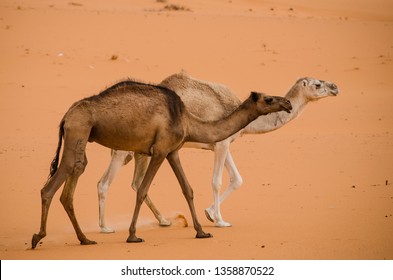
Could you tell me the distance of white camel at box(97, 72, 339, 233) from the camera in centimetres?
1251

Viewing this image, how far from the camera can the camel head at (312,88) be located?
44.1ft

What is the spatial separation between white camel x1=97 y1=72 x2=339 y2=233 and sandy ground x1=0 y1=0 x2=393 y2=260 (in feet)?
1.19

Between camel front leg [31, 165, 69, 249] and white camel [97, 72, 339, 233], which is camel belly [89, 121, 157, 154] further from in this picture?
white camel [97, 72, 339, 233]

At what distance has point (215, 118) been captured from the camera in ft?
42.1

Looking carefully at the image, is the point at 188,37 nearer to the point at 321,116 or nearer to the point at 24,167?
the point at 321,116

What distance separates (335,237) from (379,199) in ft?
10.3

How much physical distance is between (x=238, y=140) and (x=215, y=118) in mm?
8475

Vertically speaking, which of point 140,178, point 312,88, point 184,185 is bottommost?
point 184,185

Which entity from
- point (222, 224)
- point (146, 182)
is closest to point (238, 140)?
point (222, 224)

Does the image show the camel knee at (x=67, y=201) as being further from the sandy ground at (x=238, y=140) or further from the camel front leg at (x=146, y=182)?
the camel front leg at (x=146, y=182)

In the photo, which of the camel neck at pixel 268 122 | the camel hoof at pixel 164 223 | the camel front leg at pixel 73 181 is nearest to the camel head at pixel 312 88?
the camel neck at pixel 268 122

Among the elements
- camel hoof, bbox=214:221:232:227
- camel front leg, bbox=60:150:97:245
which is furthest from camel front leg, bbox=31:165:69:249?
camel hoof, bbox=214:221:232:227

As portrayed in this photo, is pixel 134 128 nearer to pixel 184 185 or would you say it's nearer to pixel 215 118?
pixel 184 185

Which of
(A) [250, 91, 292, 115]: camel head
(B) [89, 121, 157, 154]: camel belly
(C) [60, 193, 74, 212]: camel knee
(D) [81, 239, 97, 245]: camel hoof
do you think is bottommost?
(D) [81, 239, 97, 245]: camel hoof
